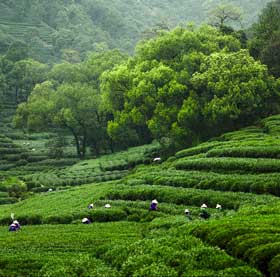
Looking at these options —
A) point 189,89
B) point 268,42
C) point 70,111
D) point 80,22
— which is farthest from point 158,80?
point 80,22

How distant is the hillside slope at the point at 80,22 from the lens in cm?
13125

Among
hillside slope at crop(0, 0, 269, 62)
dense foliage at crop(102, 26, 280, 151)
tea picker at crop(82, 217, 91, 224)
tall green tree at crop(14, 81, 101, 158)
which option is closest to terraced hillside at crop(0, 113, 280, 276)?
tea picker at crop(82, 217, 91, 224)

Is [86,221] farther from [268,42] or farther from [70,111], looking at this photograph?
[70,111]

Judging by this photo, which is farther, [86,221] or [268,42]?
[268,42]

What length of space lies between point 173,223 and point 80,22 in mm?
134414

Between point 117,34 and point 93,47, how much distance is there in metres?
25.5

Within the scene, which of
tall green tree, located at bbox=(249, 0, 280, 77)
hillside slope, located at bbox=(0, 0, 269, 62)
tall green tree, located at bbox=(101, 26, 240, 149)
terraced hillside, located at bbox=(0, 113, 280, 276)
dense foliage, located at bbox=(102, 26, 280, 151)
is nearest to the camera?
terraced hillside, located at bbox=(0, 113, 280, 276)

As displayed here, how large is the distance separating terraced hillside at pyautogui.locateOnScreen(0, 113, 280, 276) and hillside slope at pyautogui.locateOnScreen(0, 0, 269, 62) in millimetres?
86037

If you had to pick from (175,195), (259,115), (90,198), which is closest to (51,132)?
(259,115)

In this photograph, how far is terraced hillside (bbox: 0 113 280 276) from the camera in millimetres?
16250

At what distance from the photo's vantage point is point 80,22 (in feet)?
497

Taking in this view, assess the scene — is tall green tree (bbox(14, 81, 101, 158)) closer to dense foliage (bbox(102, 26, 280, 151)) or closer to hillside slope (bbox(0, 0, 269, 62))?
dense foliage (bbox(102, 26, 280, 151))

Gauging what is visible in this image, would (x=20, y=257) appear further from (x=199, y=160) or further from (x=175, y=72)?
(x=175, y=72)

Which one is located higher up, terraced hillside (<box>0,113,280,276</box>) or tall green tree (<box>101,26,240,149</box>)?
tall green tree (<box>101,26,240,149</box>)
